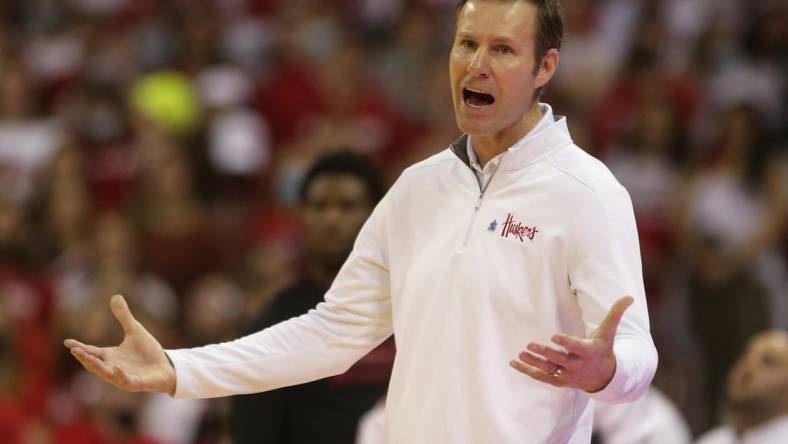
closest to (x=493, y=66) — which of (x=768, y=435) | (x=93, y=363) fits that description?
(x=93, y=363)

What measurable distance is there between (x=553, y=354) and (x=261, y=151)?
25.2 ft

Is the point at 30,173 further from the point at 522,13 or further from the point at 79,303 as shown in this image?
the point at 522,13

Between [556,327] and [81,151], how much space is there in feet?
24.8

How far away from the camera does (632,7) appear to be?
34.4 ft

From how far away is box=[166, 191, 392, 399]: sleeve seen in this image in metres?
3.61

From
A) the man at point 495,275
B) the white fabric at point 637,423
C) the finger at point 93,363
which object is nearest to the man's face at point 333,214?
the white fabric at point 637,423

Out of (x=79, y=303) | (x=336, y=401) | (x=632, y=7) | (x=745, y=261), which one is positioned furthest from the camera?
(x=632, y=7)

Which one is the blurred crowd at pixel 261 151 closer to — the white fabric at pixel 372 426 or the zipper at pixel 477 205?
the white fabric at pixel 372 426

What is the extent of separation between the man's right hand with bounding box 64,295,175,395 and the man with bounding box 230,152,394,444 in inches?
56.9

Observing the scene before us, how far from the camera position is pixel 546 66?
3457 millimetres

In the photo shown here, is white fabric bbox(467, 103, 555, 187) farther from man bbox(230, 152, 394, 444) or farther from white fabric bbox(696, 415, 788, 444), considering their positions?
white fabric bbox(696, 415, 788, 444)

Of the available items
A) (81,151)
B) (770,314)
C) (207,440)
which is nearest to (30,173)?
(81,151)

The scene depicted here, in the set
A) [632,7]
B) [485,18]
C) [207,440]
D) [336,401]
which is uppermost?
[485,18]

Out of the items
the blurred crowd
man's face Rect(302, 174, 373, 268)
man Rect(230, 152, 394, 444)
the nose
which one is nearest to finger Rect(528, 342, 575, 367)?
the nose
